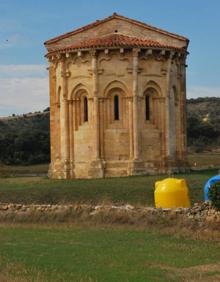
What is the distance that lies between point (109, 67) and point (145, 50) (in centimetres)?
209

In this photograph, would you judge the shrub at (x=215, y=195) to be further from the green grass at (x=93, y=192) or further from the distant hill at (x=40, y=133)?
the distant hill at (x=40, y=133)

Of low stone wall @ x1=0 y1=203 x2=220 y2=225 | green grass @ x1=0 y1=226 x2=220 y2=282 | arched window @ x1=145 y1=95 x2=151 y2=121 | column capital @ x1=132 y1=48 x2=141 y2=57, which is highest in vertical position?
column capital @ x1=132 y1=48 x2=141 y2=57

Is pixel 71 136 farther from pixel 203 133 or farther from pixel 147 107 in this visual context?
pixel 203 133

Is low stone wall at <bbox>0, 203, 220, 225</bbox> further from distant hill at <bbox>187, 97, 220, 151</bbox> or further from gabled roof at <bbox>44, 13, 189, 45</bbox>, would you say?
distant hill at <bbox>187, 97, 220, 151</bbox>

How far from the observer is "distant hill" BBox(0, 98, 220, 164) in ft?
198

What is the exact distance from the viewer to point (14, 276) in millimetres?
11789

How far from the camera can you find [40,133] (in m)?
64.8

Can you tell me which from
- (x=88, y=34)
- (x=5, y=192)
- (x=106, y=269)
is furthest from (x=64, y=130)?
(x=106, y=269)

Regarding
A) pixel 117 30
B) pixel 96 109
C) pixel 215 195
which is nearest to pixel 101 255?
pixel 215 195

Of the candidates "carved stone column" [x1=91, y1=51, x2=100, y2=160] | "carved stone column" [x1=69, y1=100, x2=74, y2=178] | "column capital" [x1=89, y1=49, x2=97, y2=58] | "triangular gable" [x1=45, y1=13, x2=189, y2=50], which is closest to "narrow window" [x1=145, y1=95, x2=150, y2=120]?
"carved stone column" [x1=91, y1=51, x2=100, y2=160]

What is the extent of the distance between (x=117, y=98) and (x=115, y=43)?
2980mm

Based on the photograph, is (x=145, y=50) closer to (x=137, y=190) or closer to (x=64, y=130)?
(x=64, y=130)

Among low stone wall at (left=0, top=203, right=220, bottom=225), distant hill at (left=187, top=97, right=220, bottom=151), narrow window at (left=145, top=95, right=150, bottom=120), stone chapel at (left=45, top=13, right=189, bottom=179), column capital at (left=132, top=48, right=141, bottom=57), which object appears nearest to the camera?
low stone wall at (left=0, top=203, right=220, bottom=225)

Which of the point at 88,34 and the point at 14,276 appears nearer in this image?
the point at 14,276
